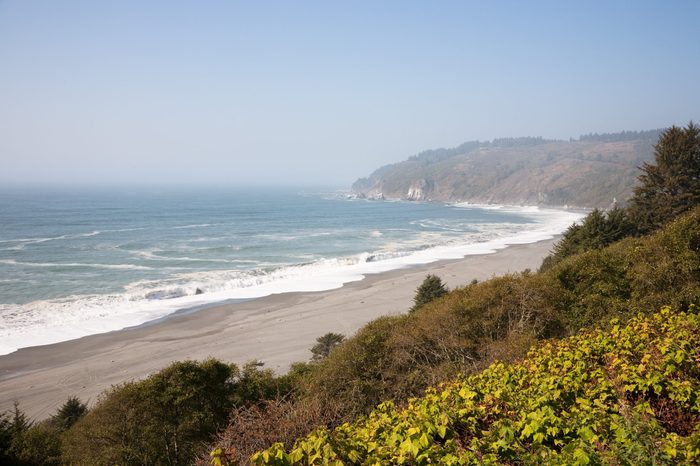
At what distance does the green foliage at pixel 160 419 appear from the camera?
10133 mm

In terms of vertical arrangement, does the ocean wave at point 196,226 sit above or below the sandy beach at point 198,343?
above

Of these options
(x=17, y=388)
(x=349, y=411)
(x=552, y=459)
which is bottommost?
(x=17, y=388)

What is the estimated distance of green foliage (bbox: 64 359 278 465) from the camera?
10133 mm

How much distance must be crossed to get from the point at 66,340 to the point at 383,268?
92.4 ft

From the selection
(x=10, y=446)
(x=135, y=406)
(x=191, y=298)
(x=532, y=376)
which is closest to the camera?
(x=532, y=376)

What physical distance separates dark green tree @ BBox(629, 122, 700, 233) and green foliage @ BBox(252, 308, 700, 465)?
76.4ft

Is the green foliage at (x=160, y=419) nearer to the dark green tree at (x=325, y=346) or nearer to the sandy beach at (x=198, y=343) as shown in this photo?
the sandy beach at (x=198, y=343)

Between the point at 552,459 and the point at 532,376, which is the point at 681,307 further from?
the point at 552,459

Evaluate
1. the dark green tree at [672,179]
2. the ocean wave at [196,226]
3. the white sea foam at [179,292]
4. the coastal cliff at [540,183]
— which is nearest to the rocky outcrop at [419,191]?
the coastal cliff at [540,183]

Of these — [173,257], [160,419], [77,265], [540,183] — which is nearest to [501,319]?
[160,419]

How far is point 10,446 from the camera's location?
1007 centimetres

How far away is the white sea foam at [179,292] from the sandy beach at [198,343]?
1.71 metres

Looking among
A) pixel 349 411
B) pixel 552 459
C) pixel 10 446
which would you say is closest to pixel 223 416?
pixel 349 411

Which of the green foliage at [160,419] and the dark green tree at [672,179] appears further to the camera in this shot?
the dark green tree at [672,179]
